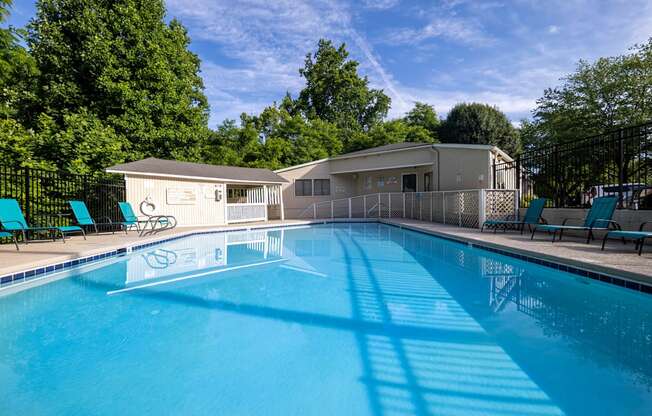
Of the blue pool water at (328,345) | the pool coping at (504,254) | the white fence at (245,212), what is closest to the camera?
the blue pool water at (328,345)

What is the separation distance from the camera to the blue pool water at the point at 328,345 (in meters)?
2.11

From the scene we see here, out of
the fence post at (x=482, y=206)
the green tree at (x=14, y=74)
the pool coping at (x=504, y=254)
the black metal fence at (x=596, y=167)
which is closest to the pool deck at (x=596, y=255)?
the pool coping at (x=504, y=254)

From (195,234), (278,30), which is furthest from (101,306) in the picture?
(278,30)

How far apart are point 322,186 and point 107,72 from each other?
43.1 feet

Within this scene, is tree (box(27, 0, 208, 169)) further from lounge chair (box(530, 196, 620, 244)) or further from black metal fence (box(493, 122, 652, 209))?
lounge chair (box(530, 196, 620, 244))

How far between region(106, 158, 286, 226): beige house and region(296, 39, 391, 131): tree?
20.4 m

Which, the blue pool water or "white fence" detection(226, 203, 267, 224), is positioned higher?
"white fence" detection(226, 203, 267, 224)

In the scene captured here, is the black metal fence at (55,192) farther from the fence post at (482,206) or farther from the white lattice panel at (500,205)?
the white lattice panel at (500,205)

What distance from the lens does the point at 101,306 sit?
4121 mm

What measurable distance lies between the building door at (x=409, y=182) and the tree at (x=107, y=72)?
45.5ft

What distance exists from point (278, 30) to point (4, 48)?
15482 millimetres

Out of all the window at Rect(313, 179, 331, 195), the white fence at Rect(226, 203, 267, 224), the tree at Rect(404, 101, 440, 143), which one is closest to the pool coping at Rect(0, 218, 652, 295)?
the white fence at Rect(226, 203, 267, 224)

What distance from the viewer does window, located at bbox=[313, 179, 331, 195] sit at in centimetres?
2016

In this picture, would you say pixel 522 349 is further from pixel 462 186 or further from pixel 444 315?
pixel 462 186
